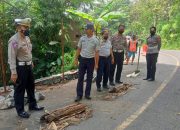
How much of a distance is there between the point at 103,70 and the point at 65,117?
153 inches

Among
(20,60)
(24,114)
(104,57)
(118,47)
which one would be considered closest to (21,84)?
(20,60)

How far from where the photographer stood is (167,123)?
21.3 feet

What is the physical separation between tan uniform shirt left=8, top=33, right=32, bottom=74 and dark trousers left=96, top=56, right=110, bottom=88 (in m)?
3.32

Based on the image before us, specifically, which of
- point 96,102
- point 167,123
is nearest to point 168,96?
point 96,102

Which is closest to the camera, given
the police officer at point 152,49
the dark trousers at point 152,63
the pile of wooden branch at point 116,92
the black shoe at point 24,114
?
the black shoe at point 24,114

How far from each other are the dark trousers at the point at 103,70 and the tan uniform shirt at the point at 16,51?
332 cm

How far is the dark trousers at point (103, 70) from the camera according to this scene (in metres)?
10.1

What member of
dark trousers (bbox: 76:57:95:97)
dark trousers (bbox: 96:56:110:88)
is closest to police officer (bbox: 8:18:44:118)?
dark trousers (bbox: 76:57:95:97)

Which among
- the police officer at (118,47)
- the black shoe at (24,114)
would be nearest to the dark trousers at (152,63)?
the police officer at (118,47)

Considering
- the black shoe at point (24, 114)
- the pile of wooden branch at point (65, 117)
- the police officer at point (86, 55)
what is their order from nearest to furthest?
1. the pile of wooden branch at point (65, 117)
2. the black shoe at point (24, 114)
3. the police officer at point (86, 55)

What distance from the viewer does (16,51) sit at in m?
6.95

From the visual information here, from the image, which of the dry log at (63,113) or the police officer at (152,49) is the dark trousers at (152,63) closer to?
the police officer at (152,49)

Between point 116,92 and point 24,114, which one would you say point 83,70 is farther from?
point 24,114

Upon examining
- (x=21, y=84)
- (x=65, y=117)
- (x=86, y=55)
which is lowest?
(x=65, y=117)
